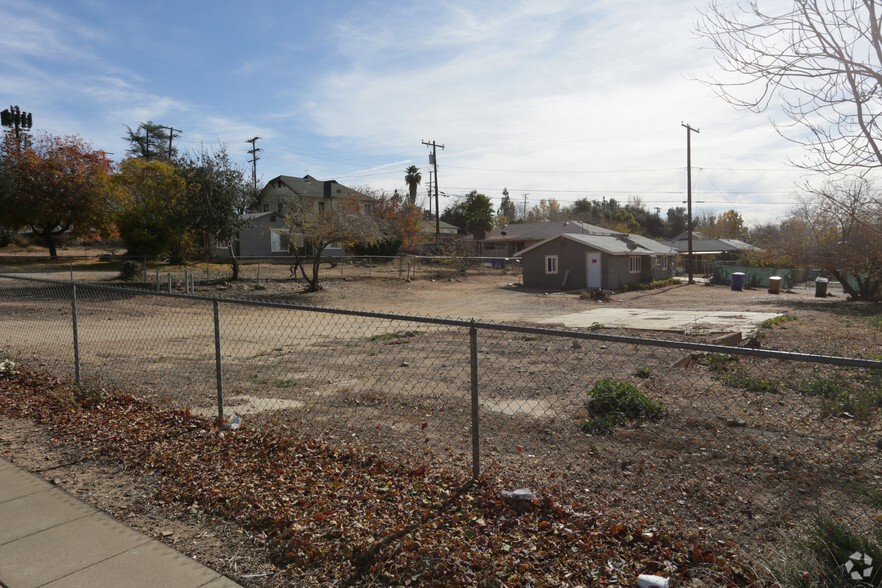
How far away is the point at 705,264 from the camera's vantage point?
54.7 m

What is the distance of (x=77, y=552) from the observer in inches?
134

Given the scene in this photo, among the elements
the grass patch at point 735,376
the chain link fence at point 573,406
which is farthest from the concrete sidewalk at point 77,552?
the grass patch at point 735,376

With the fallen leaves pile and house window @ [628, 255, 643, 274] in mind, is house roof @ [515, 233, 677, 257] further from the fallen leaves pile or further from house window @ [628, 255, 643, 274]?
the fallen leaves pile

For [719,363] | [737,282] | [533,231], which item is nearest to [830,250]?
[737,282]

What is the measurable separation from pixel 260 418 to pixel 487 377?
3.91 metres

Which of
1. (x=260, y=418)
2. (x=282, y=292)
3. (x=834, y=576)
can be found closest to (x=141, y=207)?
(x=282, y=292)

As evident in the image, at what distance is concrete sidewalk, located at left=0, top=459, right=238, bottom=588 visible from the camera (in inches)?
122

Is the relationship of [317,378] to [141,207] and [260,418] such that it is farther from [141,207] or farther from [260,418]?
[141,207]

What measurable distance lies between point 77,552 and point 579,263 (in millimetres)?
33419

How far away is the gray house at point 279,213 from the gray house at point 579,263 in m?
13.7

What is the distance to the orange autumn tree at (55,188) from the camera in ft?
103

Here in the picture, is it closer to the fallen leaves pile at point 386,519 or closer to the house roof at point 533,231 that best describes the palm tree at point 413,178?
the house roof at point 533,231

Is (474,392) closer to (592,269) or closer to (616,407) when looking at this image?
(616,407)

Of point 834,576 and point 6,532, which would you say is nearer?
point 834,576
